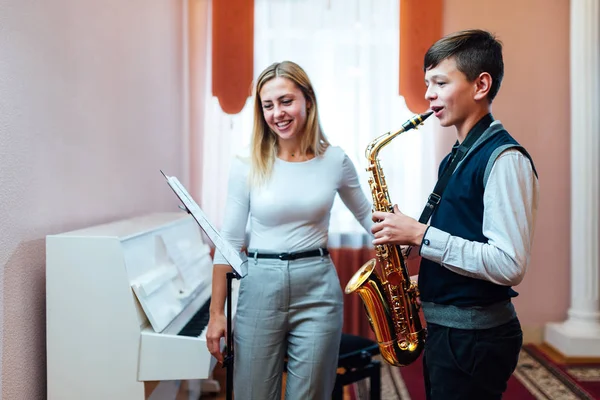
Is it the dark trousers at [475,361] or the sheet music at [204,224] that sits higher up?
the sheet music at [204,224]

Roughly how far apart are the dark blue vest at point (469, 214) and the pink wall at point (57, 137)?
130 centimetres

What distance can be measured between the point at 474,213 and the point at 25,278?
Answer: 4.68ft

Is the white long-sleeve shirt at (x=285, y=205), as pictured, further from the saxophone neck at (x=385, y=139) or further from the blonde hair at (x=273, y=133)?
the saxophone neck at (x=385, y=139)

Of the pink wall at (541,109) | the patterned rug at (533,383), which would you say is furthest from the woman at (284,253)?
the pink wall at (541,109)

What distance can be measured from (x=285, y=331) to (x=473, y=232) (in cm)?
68

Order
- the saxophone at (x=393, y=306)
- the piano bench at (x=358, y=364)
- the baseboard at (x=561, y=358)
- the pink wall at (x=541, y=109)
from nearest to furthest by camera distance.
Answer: the saxophone at (x=393, y=306) → the piano bench at (x=358, y=364) → the baseboard at (x=561, y=358) → the pink wall at (x=541, y=109)

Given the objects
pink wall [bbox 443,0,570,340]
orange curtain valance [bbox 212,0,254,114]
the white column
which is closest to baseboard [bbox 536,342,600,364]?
the white column

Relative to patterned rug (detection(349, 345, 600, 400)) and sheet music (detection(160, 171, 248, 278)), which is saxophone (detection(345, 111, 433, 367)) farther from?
patterned rug (detection(349, 345, 600, 400))

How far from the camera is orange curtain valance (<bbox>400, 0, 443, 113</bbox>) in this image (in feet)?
13.4

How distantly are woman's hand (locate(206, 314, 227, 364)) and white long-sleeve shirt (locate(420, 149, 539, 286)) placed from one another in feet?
2.53

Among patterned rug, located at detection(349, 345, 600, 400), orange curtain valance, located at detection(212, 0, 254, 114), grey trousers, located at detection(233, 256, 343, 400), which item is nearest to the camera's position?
grey trousers, located at detection(233, 256, 343, 400)

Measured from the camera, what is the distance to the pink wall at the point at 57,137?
1.73m

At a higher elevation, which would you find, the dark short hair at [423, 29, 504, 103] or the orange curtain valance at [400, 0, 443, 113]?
the orange curtain valance at [400, 0, 443, 113]

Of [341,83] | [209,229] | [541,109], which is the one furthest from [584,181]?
[209,229]
